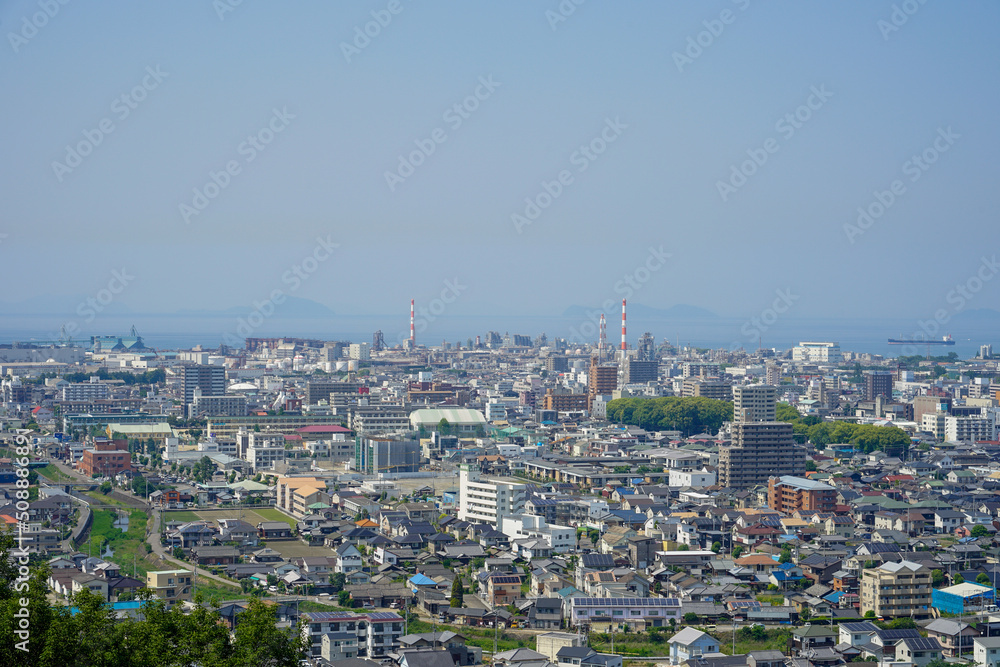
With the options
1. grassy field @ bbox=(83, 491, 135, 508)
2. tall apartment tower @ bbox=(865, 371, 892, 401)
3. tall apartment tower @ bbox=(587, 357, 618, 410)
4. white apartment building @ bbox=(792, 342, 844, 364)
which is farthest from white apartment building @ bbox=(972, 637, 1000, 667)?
white apartment building @ bbox=(792, 342, 844, 364)

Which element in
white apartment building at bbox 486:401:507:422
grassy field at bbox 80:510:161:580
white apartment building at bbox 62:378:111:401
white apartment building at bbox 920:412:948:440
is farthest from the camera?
white apartment building at bbox 62:378:111:401

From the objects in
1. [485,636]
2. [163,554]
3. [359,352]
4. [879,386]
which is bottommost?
[485,636]

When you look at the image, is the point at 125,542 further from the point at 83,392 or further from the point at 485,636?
the point at 83,392

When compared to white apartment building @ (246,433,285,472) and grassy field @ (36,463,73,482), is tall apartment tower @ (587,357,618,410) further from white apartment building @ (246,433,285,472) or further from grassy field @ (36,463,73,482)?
grassy field @ (36,463,73,482)

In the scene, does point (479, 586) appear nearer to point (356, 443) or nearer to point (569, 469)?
point (569, 469)

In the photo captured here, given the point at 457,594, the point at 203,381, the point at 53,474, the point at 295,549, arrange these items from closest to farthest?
the point at 457,594
the point at 295,549
the point at 53,474
the point at 203,381

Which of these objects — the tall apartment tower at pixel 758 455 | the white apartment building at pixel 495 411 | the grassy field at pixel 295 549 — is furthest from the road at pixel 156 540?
the white apartment building at pixel 495 411

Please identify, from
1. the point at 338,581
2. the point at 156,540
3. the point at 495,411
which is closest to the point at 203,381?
the point at 495,411
